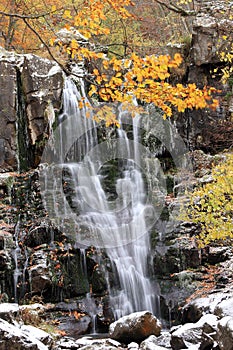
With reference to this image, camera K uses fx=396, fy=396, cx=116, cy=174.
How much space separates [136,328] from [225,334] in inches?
92.5

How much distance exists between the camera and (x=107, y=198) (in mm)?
10680

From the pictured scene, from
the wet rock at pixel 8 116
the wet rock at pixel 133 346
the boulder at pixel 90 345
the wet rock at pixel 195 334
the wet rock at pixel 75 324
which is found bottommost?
the wet rock at pixel 75 324

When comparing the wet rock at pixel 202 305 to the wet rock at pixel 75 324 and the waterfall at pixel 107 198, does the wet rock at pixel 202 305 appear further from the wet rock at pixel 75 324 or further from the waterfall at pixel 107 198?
the wet rock at pixel 75 324

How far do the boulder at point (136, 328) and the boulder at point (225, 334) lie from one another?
2128 mm

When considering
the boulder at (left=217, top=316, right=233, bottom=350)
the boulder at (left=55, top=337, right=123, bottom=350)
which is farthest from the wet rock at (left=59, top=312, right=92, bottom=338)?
the boulder at (left=217, top=316, right=233, bottom=350)

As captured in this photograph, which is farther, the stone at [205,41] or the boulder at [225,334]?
the stone at [205,41]

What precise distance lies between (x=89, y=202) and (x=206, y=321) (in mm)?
5952

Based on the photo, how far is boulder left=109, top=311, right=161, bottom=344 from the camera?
5711 millimetres

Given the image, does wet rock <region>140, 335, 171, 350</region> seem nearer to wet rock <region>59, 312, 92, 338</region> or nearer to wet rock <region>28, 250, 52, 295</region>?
wet rock <region>59, 312, 92, 338</region>

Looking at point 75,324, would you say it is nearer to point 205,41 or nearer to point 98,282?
point 98,282

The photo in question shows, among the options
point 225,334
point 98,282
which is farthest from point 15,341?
point 98,282

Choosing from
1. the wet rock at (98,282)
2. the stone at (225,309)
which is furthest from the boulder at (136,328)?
the wet rock at (98,282)

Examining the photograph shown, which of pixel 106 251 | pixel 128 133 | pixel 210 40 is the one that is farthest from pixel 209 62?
pixel 106 251

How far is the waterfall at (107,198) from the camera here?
8.25 metres
